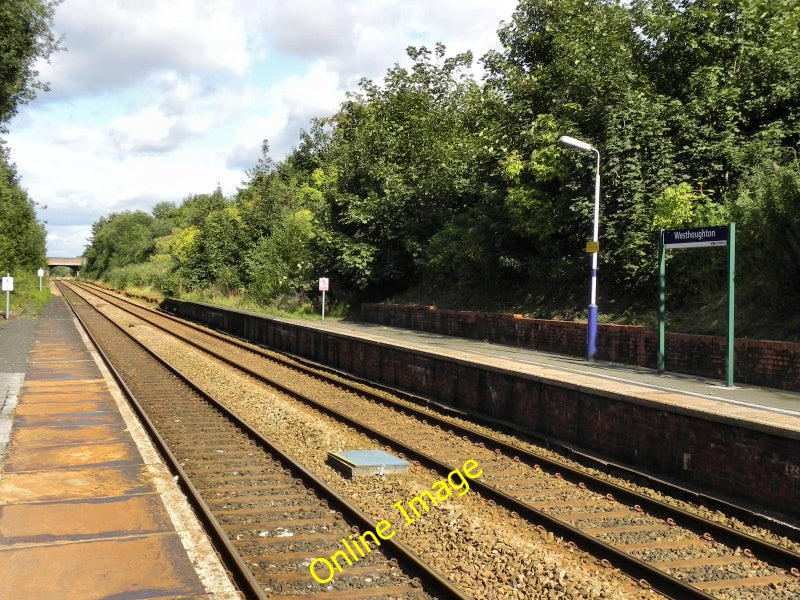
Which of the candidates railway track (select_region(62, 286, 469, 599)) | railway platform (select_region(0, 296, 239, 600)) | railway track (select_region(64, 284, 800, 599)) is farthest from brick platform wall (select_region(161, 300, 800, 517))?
railway platform (select_region(0, 296, 239, 600))

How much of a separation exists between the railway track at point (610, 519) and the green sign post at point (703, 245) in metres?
4.96

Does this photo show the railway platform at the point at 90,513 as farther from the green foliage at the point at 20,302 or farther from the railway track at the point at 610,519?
the green foliage at the point at 20,302

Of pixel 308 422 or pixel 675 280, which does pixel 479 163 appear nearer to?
pixel 675 280

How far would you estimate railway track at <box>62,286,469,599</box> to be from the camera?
18.2ft

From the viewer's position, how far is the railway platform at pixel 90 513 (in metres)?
5.32

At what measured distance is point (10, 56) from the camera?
23219 mm

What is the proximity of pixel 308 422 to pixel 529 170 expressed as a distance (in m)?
13.7

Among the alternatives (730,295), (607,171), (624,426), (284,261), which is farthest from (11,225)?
(624,426)

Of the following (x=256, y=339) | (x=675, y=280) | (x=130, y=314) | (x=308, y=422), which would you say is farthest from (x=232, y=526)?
(x=130, y=314)

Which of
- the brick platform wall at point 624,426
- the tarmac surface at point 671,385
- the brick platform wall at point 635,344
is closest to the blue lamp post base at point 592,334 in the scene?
the tarmac surface at point 671,385

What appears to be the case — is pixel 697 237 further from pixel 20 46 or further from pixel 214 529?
pixel 20 46

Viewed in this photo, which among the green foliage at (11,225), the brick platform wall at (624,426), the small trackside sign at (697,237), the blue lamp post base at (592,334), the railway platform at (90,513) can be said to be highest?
the green foliage at (11,225)

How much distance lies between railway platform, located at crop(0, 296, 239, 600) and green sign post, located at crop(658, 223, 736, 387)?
31.0 feet

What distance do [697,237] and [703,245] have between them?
309 mm
